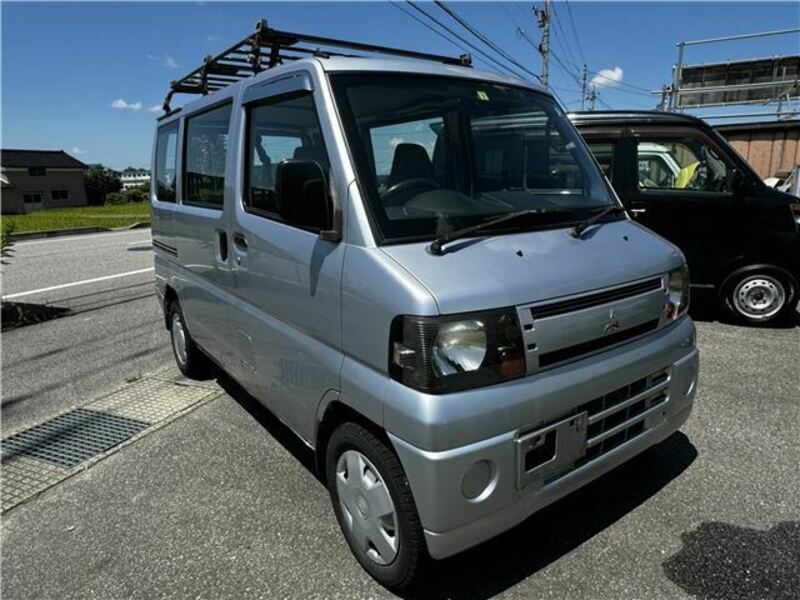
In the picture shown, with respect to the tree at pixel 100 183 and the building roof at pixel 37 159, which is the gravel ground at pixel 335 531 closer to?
the building roof at pixel 37 159

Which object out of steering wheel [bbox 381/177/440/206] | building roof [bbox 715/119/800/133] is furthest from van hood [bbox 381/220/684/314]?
building roof [bbox 715/119/800/133]

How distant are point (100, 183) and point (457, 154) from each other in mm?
68983

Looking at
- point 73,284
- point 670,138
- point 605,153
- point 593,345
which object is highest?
point 670,138

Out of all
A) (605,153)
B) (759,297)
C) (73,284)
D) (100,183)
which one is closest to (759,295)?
(759,297)

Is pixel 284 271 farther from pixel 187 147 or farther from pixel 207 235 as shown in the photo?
pixel 187 147

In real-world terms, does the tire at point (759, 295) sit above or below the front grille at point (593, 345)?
below

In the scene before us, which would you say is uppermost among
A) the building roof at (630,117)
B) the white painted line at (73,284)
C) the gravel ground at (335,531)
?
the building roof at (630,117)

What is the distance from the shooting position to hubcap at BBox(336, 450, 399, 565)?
6.89 feet

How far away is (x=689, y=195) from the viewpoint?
18.5 ft

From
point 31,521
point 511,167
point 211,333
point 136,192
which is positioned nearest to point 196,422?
point 211,333

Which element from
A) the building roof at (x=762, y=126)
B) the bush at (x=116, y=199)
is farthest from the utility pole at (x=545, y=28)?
the bush at (x=116, y=199)

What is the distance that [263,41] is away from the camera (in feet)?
11.1

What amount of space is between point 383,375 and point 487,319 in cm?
43

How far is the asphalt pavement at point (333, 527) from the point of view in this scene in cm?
225
